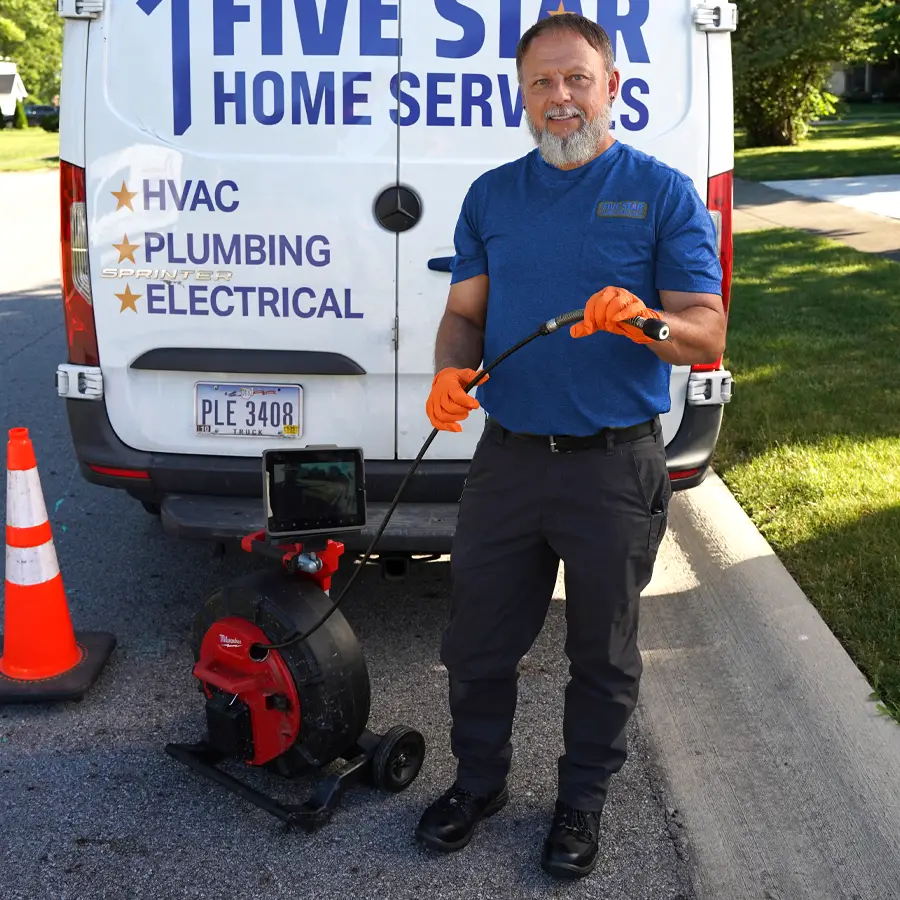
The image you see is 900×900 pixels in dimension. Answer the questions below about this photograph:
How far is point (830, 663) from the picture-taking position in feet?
13.5

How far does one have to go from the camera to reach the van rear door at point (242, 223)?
152 inches

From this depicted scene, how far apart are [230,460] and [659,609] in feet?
5.70

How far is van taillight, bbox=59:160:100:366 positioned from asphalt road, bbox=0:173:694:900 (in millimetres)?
1085

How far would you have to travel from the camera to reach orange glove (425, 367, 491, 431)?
2.98 meters

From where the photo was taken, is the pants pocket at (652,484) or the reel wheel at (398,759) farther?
the reel wheel at (398,759)

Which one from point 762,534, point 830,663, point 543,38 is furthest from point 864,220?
point 543,38

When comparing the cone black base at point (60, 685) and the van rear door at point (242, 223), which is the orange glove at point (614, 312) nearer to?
the van rear door at point (242, 223)

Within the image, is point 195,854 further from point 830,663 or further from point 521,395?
point 830,663

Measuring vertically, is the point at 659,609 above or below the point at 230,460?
below

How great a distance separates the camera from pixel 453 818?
3.21 meters

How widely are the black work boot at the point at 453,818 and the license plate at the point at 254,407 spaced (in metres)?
1.42

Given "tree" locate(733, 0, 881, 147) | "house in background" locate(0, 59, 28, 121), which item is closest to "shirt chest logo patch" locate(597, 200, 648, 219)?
"tree" locate(733, 0, 881, 147)

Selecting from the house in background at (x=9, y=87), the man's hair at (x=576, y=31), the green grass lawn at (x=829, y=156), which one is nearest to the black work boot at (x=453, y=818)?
the man's hair at (x=576, y=31)

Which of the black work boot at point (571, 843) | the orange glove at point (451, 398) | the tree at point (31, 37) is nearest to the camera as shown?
the orange glove at point (451, 398)
